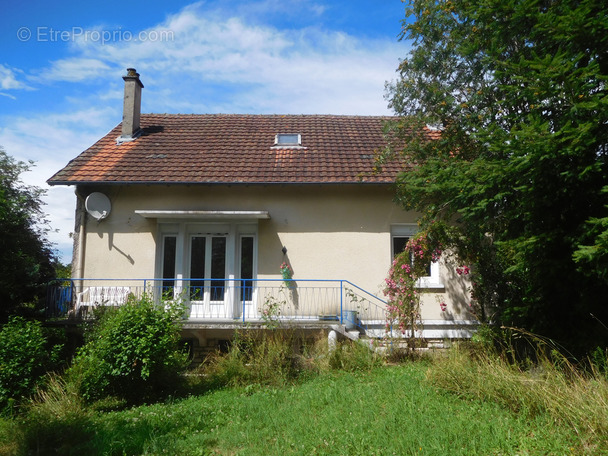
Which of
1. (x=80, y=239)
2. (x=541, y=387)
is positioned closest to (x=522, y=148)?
(x=541, y=387)

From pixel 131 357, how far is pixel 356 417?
12.2 ft

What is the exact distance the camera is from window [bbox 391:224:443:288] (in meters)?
10.8

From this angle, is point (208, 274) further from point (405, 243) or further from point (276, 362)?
point (405, 243)

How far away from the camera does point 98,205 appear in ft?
34.9

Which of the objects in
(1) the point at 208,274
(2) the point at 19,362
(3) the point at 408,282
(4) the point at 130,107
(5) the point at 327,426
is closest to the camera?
(5) the point at 327,426

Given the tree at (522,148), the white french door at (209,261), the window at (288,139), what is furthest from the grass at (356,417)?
the window at (288,139)

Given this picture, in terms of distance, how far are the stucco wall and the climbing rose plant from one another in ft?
5.22

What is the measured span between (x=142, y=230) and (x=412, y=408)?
7534 millimetres

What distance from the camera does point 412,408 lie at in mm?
5711

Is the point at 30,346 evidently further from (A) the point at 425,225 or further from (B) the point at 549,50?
(B) the point at 549,50

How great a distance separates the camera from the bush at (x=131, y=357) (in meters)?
7.19

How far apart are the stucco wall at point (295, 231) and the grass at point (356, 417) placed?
3046 mm

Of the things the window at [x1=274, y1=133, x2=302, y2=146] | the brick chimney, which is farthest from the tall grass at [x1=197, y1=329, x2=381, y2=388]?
the brick chimney

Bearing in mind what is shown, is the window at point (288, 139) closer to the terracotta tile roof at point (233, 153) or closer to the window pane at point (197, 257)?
the terracotta tile roof at point (233, 153)
